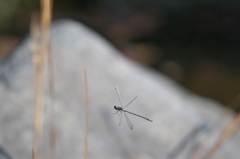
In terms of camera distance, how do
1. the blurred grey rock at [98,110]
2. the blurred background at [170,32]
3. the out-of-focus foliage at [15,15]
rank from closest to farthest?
the blurred grey rock at [98,110] < the blurred background at [170,32] < the out-of-focus foliage at [15,15]

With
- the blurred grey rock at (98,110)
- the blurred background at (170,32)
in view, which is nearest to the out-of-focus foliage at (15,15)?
the blurred background at (170,32)

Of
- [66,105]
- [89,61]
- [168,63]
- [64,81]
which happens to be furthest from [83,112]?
[168,63]

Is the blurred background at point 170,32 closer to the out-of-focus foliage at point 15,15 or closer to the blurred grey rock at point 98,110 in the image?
the out-of-focus foliage at point 15,15

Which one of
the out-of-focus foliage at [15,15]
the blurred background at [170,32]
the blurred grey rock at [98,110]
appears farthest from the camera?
the out-of-focus foliage at [15,15]

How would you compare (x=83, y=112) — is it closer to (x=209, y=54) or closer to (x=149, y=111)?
(x=149, y=111)

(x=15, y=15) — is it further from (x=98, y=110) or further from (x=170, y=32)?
(x=98, y=110)

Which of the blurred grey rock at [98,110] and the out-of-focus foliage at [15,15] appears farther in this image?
the out-of-focus foliage at [15,15]

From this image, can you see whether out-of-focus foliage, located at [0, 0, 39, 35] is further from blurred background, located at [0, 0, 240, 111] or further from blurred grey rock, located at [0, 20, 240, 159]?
blurred grey rock, located at [0, 20, 240, 159]
